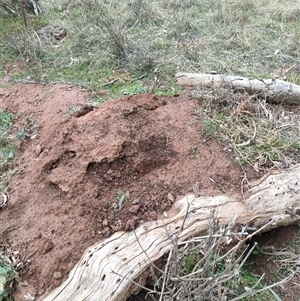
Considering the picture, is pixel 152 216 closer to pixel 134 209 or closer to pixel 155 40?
pixel 134 209

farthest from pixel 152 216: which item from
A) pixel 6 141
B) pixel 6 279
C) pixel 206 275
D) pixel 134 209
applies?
pixel 6 141

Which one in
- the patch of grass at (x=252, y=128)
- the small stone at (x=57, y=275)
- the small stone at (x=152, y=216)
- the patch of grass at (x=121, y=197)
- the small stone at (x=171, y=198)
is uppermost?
the patch of grass at (x=121, y=197)

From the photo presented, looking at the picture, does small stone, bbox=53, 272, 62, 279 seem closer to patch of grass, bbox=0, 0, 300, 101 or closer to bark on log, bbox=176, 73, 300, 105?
patch of grass, bbox=0, 0, 300, 101

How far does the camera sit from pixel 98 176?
246 centimetres

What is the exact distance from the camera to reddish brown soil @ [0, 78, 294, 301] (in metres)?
2.21

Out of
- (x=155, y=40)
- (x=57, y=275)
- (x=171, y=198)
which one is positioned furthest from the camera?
(x=155, y=40)

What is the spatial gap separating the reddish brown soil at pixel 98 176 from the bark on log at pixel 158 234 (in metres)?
0.08

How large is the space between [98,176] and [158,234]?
558mm

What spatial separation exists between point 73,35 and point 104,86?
1.22 metres

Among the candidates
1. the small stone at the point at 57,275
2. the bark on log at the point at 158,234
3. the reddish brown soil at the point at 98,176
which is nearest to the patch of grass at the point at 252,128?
the reddish brown soil at the point at 98,176

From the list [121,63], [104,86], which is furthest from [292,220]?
[121,63]

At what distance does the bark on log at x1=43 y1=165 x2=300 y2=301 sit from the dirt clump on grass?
0.07 meters

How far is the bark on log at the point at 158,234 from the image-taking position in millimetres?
1952

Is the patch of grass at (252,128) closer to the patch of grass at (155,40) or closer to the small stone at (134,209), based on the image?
the patch of grass at (155,40)
